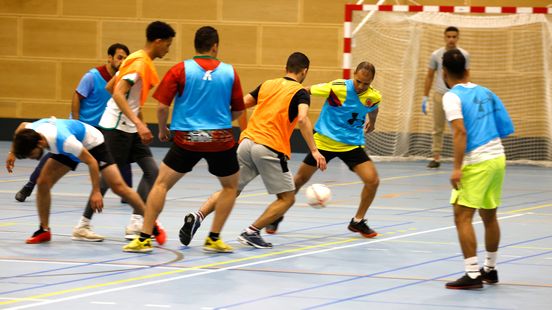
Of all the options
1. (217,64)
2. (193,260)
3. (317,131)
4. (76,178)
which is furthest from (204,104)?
(76,178)

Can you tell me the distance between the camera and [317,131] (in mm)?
10109

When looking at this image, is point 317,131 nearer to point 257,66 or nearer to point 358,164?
point 358,164

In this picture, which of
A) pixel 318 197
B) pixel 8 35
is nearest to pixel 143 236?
pixel 318 197

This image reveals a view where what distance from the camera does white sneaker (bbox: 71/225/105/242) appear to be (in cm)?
912

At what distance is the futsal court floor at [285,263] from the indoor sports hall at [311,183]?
23mm

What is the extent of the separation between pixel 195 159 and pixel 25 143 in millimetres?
1405

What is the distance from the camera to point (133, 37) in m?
21.1

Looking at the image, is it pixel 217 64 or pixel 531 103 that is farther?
pixel 531 103

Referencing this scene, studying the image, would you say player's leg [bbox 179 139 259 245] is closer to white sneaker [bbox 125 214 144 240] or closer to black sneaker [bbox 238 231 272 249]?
black sneaker [bbox 238 231 272 249]

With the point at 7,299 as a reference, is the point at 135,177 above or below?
below

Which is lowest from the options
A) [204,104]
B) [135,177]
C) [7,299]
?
[135,177]

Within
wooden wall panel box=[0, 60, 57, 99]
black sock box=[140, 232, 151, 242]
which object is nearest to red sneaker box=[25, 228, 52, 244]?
black sock box=[140, 232, 151, 242]

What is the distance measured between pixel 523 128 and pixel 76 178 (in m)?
8.83

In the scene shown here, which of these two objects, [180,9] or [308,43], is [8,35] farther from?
[308,43]
